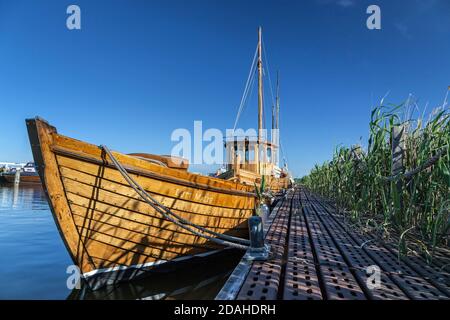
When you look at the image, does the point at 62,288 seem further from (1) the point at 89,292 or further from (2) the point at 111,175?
(2) the point at 111,175

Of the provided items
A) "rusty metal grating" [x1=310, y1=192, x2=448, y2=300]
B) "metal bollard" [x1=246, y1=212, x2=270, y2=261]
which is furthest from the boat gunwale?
"rusty metal grating" [x1=310, y1=192, x2=448, y2=300]

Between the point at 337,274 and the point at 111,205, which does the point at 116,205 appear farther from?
the point at 337,274

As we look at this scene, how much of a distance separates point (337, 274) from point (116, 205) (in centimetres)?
273

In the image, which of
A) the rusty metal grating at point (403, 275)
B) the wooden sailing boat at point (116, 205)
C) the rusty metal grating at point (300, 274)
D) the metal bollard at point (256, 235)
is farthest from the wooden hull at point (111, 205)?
the rusty metal grating at point (403, 275)

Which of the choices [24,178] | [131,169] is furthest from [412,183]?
[24,178]

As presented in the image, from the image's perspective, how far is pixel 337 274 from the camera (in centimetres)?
211

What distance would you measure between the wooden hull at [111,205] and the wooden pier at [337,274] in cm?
153

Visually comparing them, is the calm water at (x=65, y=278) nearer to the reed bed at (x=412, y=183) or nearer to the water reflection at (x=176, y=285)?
the water reflection at (x=176, y=285)

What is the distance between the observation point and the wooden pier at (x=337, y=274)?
1717 millimetres

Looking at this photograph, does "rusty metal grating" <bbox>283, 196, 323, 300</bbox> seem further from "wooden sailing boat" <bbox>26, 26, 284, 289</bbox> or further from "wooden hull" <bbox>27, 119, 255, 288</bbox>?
"wooden hull" <bbox>27, 119, 255, 288</bbox>

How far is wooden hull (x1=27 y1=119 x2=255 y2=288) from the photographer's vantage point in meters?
3.03

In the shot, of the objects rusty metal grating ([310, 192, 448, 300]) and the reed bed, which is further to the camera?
the reed bed
